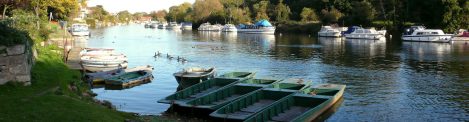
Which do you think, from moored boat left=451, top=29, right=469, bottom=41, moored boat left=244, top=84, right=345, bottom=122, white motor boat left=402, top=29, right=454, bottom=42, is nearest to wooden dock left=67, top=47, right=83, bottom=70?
moored boat left=244, top=84, right=345, bottom=122

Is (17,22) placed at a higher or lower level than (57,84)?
higher

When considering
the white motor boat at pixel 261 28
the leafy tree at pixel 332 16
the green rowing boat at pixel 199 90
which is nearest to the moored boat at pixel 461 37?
the leafy tree at pixel 332 16

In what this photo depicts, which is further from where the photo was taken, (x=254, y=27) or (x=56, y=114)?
(x=254, y=27)

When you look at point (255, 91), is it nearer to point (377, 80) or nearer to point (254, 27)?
point (377, 80)

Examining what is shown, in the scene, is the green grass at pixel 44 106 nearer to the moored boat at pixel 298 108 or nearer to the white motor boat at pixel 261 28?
the moored boat at pixel 298 108

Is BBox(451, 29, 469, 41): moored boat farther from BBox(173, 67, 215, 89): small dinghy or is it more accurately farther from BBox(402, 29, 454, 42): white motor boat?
BBox(173, 67, 215, 89): small dinghy

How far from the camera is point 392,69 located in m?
47.9

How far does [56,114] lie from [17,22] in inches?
1039

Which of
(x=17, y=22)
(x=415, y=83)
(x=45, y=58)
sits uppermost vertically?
(x=17, y=22)

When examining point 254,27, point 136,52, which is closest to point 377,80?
point 136,52

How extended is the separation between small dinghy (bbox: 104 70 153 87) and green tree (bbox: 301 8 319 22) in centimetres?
10856

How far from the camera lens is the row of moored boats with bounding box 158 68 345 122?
74.5 feet

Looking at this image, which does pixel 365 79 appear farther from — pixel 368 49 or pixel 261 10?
pixel 261 10

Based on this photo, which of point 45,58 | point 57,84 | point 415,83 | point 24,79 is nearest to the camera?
point 24,79
